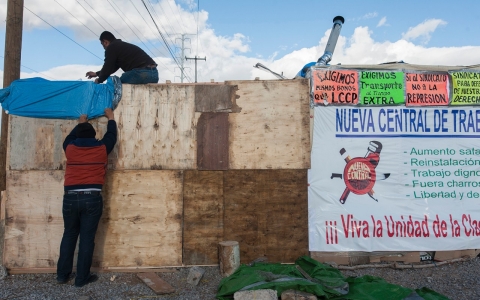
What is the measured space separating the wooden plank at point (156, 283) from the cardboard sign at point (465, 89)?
5.22 meters

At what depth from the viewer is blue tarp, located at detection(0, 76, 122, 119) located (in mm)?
5852

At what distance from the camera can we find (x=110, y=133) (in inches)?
221

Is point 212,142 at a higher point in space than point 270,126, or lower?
lower

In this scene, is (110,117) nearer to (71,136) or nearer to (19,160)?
(71,136)

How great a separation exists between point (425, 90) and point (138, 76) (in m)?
4.61

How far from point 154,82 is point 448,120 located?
15.8ft

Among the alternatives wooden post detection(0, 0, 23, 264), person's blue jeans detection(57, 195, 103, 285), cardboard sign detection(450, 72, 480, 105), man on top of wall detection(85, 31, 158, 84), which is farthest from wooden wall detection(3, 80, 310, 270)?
Result: cardboard sign detection(450, 72, 480, 105)

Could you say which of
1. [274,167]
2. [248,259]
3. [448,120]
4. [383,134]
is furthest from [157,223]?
[448,120]

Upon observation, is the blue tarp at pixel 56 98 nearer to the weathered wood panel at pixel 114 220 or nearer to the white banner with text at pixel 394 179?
the weathered wood panel at pixel 114 220

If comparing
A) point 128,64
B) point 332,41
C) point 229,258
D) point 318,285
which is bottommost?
point 318,285

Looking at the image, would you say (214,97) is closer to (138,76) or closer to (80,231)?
(138,76)

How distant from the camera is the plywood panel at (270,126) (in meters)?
5.98

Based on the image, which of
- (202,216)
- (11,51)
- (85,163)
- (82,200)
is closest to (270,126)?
(202,216)

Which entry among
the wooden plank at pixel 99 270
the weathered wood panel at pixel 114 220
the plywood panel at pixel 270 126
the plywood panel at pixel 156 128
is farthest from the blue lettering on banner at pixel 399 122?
the wooden plank at pixel 99 270
